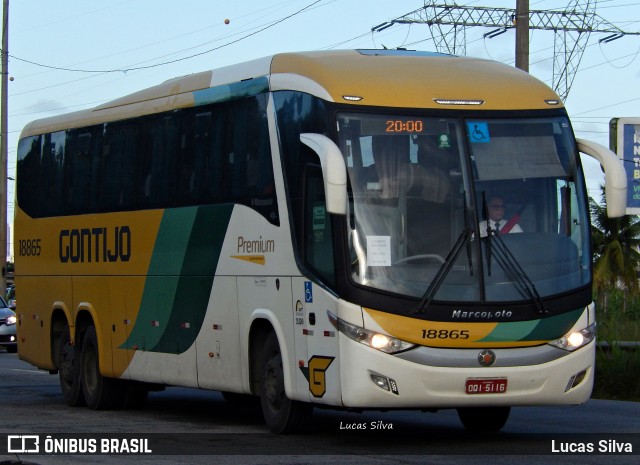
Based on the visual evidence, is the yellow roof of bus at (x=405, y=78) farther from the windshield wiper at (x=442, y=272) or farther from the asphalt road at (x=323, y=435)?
the asphalt road at (x=323, y=435)

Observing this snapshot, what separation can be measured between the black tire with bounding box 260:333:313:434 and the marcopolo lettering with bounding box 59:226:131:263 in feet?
12.7

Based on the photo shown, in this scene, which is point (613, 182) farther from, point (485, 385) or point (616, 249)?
point (616, 249)

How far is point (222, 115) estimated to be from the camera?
49.3 ft

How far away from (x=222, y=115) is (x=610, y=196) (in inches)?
170

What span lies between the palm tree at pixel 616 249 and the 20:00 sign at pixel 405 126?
4962cm

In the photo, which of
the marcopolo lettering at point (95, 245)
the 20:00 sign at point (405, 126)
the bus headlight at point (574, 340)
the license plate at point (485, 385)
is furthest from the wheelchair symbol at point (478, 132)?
the marcopolo lettering at point (95, 245)

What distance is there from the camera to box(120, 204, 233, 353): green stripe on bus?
15.1 metres

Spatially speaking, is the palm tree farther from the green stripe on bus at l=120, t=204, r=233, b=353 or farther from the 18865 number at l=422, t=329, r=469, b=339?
the 18865 number at l=422, t=329, r=469, b=339

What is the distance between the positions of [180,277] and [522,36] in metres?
8.62

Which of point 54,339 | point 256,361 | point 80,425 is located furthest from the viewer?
point 54,339

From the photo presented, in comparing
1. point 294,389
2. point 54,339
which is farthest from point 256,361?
point 54,339

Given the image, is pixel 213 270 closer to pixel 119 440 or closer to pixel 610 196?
pixel 119 440

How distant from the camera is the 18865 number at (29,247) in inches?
789

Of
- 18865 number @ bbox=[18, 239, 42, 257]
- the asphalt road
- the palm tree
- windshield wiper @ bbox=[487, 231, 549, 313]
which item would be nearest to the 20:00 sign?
windshield wiper @ bbox=[487, 231, 549, 313]
